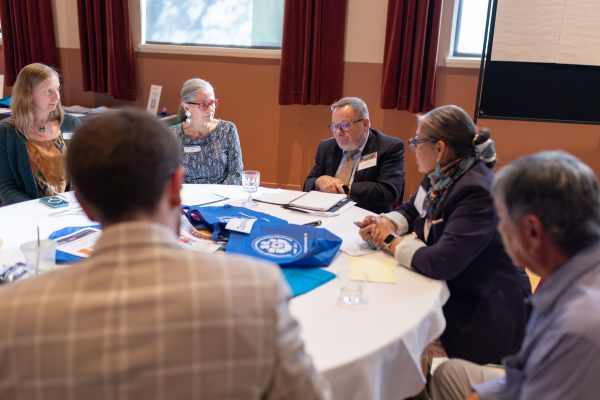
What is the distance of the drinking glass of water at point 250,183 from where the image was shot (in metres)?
2.22

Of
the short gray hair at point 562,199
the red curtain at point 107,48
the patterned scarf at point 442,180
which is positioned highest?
the red curtain at point 107,48

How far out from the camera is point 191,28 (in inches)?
190

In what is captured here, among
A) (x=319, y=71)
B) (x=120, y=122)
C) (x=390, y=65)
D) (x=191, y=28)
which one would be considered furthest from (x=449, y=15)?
(x=120, y=122)

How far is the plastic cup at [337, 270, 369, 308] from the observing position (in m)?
1.36

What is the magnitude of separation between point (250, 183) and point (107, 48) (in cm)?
330

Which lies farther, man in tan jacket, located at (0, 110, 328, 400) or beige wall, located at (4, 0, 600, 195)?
beige wall, located at (4, 0, 600, 195)

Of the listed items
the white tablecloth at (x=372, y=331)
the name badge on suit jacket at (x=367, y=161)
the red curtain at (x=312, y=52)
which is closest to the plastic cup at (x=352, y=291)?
the white tablecloth at (x=372, y=331)

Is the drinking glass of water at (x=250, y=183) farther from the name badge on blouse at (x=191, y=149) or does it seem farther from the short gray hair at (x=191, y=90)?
the short gray hair at (x=191, y=90)

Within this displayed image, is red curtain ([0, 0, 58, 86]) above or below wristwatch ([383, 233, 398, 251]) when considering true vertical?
above

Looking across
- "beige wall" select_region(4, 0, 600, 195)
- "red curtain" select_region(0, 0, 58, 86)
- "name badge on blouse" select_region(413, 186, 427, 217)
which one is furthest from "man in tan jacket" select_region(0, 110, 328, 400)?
"red curtain" select_region(0, 0, 58, 86)

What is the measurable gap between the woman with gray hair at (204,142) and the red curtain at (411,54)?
1.77m

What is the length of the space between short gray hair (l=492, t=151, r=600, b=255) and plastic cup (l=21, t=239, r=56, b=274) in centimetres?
130

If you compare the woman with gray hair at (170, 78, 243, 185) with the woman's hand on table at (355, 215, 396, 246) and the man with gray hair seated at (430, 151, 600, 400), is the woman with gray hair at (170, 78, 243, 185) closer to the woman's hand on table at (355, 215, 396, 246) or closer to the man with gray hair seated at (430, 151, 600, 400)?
the woman's hand on table at (355, 215, 396, 246)

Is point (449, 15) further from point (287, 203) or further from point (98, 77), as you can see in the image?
point (98, 77)
